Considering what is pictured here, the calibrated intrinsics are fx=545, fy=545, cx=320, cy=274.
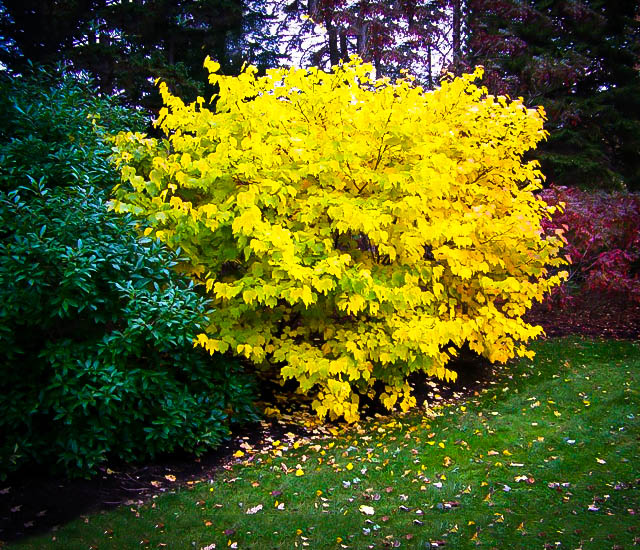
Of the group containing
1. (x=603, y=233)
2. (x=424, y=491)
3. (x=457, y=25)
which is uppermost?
(x=457, y=25)

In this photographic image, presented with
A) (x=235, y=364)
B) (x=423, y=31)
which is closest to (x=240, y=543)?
(x=235, y=364)

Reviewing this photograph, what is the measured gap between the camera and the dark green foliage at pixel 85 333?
3.39m

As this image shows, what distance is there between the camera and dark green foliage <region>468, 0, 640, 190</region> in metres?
10.8

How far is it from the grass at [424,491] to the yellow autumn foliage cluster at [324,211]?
22.1 inches

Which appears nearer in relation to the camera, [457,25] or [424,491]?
[424,491]

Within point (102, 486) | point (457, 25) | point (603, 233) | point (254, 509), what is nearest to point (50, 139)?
point (102, 486)

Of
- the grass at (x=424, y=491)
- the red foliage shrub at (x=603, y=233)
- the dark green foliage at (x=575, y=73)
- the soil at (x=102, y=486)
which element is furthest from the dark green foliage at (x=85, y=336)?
the dark green foliage at (x=575, y=73)

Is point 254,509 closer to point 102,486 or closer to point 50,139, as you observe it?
point 102,486

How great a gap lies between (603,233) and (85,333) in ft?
23.7

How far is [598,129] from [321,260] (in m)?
9.33

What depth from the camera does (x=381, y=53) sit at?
12.1 meters

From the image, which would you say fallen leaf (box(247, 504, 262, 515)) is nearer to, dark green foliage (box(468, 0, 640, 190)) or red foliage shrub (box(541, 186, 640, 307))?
red foliage shrub (box(541, 186, 640, 307))

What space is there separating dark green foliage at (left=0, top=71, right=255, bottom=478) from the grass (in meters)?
0.51

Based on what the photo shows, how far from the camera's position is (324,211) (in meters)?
4.81
